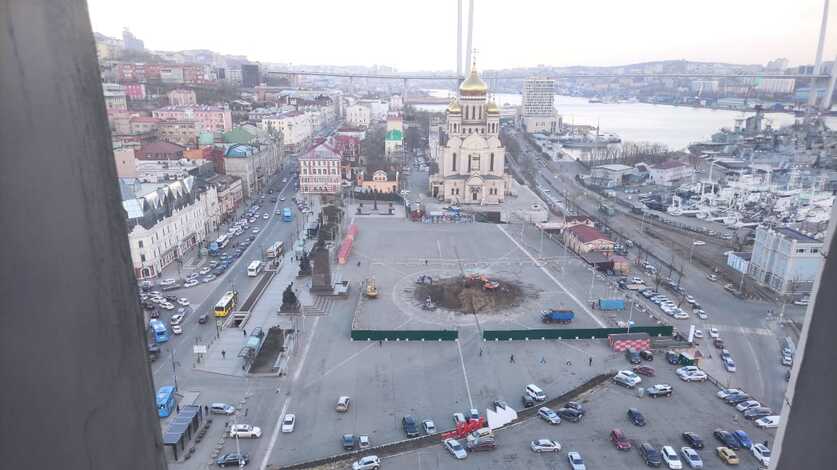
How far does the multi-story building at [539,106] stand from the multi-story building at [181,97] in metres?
26.4

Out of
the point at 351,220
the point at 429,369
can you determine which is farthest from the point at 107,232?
the point at 351,220

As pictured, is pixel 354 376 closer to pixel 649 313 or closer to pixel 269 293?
pixel 269 293

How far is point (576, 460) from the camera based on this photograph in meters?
6.23

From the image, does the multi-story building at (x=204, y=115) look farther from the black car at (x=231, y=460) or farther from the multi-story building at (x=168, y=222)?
the black car at (x=231, y=460)

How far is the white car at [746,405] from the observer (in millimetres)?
7377

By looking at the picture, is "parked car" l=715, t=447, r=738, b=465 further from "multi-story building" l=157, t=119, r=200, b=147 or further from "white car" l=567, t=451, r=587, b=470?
"multi-story building" l=157, t=119, r=200, b=147

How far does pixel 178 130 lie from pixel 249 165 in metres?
8.44

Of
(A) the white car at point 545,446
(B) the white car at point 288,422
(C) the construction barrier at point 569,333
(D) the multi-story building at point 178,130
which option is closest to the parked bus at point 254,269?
(B) the white car at point 288,422

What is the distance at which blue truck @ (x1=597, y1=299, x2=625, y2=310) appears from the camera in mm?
10531

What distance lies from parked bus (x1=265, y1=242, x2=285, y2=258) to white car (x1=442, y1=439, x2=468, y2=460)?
8.44 metres

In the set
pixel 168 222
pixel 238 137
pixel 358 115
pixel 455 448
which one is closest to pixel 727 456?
pixel 455 448

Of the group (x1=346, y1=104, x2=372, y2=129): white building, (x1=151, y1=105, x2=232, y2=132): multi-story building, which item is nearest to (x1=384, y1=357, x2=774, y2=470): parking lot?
(x1=151, y1=105, x2=232, y2=132): multi-story building

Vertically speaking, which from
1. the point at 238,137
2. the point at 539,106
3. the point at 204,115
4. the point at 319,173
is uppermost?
the point at 204,115

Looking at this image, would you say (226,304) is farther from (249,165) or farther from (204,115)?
(204,115)
